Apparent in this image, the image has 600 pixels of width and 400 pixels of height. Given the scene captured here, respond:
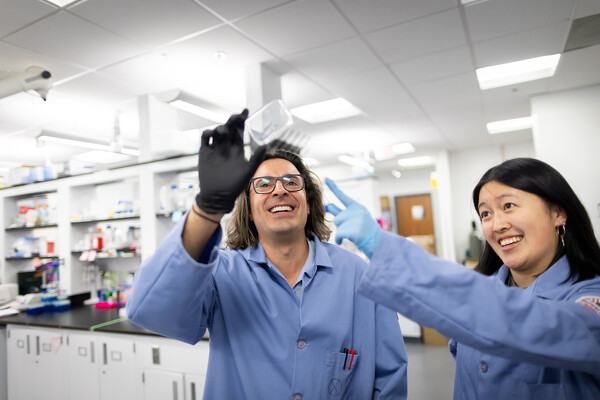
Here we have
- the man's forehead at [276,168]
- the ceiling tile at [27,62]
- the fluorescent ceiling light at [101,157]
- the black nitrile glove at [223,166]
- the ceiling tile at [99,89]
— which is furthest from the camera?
the fluorescent ceiling light at [101,157]

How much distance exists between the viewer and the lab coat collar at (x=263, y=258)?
4.01 feet

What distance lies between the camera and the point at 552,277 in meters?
1.02

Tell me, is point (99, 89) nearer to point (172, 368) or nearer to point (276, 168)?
point (172, 368)

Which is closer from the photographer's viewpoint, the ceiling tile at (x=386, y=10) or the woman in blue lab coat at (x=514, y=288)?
the woman in blue lab coat at (x=514, y=288)

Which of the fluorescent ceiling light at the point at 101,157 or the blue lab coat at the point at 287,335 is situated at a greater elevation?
the fluorescent ceiling light at the point at 101,157

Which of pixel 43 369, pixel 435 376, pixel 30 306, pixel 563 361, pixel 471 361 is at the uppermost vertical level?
pixel 563 361

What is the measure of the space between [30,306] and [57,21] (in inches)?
108

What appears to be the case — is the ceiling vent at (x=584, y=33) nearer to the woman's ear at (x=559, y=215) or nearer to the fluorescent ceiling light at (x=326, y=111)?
the fluorescent ceiling light at (x=326, y=111)

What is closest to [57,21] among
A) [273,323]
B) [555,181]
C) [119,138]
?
[119,138]

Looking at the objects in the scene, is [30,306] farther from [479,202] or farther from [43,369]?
[479,202]

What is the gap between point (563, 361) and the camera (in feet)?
2.40

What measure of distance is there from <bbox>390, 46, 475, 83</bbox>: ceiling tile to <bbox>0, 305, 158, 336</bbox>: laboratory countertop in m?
3.23

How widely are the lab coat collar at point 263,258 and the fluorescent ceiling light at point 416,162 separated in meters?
7.74

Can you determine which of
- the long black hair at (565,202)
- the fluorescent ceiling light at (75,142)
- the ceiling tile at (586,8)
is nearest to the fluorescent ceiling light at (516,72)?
the ceiling tile at (586,8)
